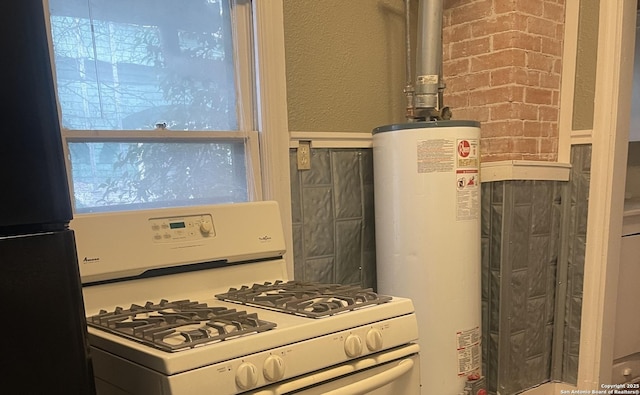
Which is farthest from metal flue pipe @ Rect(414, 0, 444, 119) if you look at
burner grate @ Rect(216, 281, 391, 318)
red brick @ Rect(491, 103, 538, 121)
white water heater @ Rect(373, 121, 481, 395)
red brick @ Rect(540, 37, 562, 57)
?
burner grate @ Rect(216, 281, 391, 318)

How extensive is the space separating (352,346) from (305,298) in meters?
0.24

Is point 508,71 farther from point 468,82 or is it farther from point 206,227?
point 206,227

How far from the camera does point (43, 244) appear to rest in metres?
0.83

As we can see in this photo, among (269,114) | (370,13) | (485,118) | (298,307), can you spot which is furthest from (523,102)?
(298,307)

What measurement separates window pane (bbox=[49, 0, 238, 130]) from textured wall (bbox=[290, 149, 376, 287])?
0.42 meters

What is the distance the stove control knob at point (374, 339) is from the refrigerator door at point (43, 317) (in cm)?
67

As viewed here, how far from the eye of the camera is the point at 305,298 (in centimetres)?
146

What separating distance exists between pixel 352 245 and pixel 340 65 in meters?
0.81

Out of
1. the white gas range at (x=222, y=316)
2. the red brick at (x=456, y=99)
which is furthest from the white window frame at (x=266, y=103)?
the red brick at (x=456, y=99)

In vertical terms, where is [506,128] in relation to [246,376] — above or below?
above

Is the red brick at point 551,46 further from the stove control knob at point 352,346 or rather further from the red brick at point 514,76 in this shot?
the stove control knob at point 352,346

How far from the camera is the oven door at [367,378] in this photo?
3.87 feet

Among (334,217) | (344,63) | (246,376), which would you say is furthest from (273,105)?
(246,376)

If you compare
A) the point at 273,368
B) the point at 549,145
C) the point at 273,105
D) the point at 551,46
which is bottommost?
the point at 273,368
